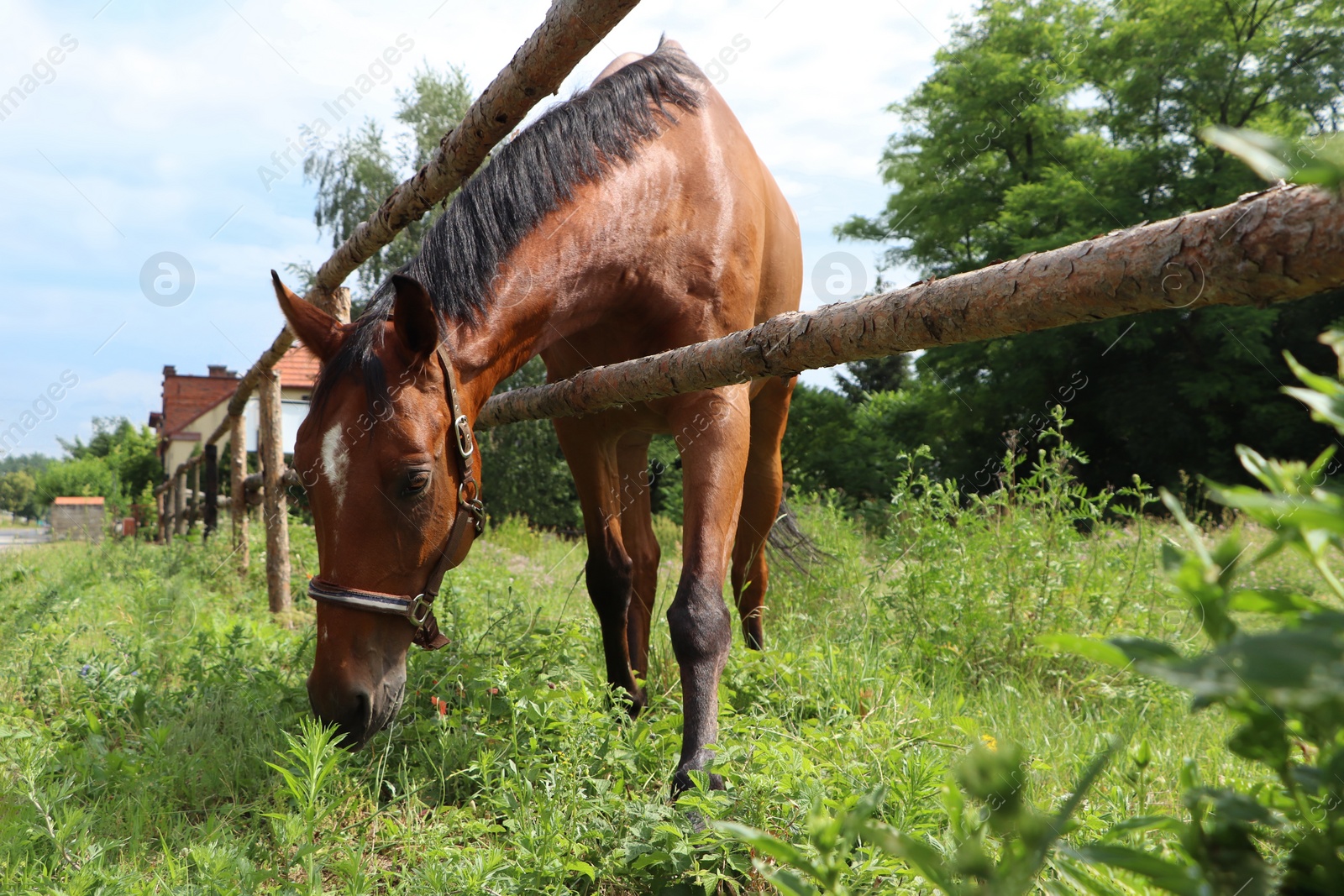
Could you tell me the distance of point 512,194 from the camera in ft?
8.91

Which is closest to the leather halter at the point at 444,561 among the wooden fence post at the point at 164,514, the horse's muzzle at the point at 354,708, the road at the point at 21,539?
the horse's muzzle at the point at 354,708

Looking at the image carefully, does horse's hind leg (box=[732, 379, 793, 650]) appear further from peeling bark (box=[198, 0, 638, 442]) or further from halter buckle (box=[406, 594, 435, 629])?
halter buckle (box=[406, 594, 435, 629])

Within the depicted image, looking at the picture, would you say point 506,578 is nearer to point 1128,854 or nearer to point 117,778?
point 117,778

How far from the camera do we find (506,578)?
588cm

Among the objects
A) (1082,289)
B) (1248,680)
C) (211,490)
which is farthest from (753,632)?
(211,490)

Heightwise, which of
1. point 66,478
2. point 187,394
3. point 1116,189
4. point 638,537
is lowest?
point 638,537

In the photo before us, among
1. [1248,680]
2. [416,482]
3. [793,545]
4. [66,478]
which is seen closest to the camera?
[1248,680]

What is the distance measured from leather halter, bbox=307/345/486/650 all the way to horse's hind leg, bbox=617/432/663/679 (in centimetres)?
132

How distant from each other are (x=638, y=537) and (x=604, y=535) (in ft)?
1.30

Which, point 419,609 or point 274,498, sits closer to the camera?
point 419,609

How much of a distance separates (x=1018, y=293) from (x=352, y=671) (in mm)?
1976

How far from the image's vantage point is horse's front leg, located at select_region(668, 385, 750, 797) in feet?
7.79

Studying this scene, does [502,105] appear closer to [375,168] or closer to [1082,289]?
[1082,289]

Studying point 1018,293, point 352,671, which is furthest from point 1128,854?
point 352,671
